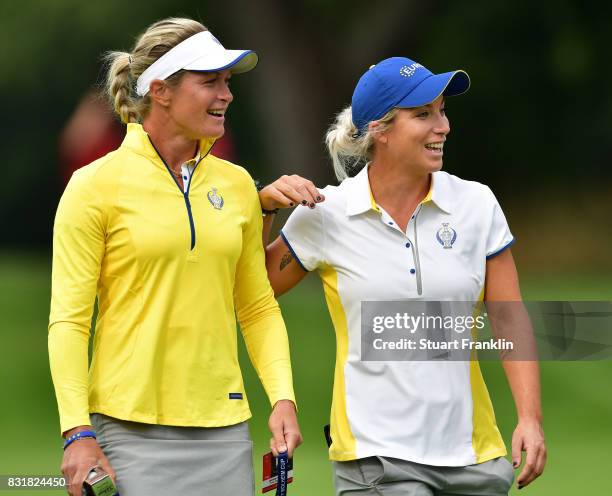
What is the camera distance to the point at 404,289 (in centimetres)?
522

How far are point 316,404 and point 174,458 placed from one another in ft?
25.9

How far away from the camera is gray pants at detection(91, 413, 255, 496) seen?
4793mm

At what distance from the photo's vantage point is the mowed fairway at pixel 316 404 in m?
10.5

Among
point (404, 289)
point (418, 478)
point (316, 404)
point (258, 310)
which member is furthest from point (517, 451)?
point (316, 404)

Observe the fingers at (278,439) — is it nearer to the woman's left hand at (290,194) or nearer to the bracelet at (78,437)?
the bracelet at (78,437)

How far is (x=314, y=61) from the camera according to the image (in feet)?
58.1

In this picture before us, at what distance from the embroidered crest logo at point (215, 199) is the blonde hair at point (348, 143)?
681 millimetres

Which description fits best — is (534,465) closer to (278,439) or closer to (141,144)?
(278,439)

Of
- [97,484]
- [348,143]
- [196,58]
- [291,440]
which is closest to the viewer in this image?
[97,484]


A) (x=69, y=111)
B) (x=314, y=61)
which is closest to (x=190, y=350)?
(x=314, y=61)

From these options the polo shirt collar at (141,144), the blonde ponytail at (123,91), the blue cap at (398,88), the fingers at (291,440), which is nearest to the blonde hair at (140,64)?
the blonde ponytail at (123,91)

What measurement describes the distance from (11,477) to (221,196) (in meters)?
5.52

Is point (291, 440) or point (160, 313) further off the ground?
point (160, 313)

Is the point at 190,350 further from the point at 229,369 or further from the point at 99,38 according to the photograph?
the point at 99,38
